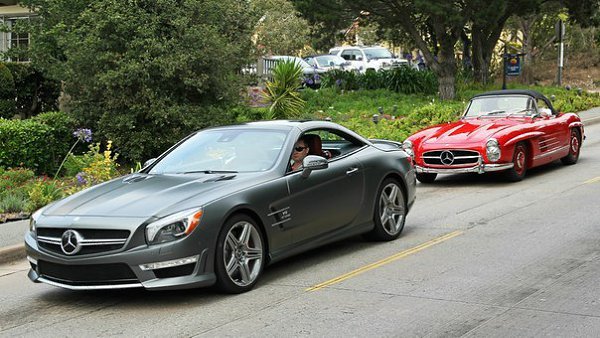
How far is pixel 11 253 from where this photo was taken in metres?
9.18

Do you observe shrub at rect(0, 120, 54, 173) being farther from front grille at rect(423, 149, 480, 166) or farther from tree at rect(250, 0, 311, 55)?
tree at rect(250, 0, 311, 55)

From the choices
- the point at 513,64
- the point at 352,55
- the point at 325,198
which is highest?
the point at 352,55

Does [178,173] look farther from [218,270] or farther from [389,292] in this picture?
[389,292]

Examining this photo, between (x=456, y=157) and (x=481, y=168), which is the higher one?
Result: (x=456, y=157)

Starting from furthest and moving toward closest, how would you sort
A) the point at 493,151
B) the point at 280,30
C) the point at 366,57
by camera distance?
the point at 280,30 < the point at 366,57 < the point at 493,151

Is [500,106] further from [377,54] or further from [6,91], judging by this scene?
[377,54]

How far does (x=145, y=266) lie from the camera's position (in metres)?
6.54

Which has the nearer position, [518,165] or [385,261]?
[385,261]

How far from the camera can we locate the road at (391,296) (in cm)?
609

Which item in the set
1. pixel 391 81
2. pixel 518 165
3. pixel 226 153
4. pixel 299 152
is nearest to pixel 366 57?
pixel 391 81

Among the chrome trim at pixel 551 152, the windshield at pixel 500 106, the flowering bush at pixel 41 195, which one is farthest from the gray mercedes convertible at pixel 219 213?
the windshield at pixel 500 106

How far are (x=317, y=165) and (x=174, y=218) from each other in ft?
5.94

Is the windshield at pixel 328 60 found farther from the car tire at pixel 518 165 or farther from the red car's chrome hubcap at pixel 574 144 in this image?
the car tire at pixel 518 165

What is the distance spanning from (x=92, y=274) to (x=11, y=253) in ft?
9.67
